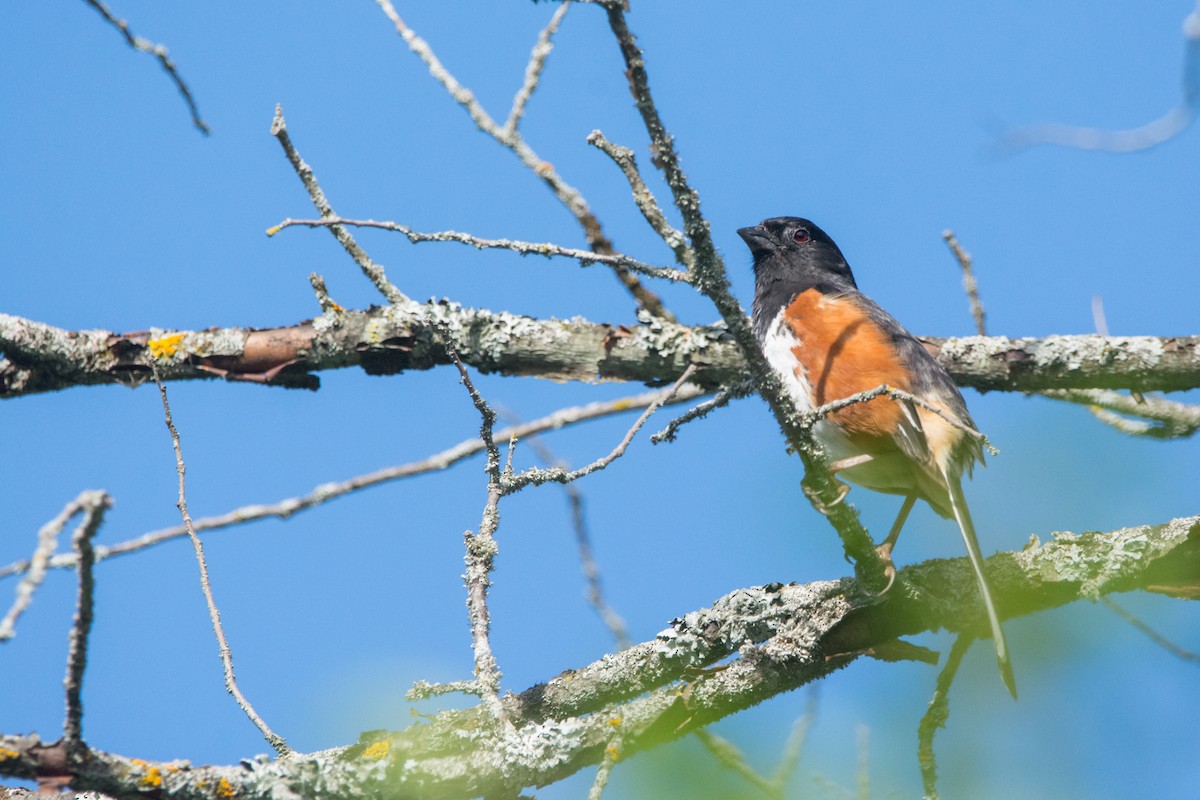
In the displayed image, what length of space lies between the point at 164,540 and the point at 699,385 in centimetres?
232

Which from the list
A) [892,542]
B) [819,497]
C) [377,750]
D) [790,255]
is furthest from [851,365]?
[377,750]

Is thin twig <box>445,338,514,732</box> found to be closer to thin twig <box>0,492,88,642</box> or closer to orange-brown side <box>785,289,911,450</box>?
thin twig <box>0,492,88,642</box>

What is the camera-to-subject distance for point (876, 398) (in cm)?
407

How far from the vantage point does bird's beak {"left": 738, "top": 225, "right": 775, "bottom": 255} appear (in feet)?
18.7

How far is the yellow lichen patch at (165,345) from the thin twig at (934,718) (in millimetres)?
3394

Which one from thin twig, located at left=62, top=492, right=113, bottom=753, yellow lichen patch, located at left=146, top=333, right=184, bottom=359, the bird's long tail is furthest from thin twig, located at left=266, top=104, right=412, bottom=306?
the bird's long tail

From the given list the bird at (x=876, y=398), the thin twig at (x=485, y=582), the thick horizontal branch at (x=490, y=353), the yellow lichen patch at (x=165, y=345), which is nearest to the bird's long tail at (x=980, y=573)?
the bird at (x=876, y=398)

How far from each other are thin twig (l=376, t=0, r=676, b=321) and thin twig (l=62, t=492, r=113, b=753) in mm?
2461

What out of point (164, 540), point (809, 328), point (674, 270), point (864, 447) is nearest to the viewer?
point (674, 270)

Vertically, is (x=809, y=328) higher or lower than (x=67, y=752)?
higher

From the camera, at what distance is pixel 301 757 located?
9.15ft

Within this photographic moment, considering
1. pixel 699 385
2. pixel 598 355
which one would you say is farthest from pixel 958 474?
pixel 598 355

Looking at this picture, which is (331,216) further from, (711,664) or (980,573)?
(980,573)

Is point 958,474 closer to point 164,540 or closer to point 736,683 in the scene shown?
point 736,683
